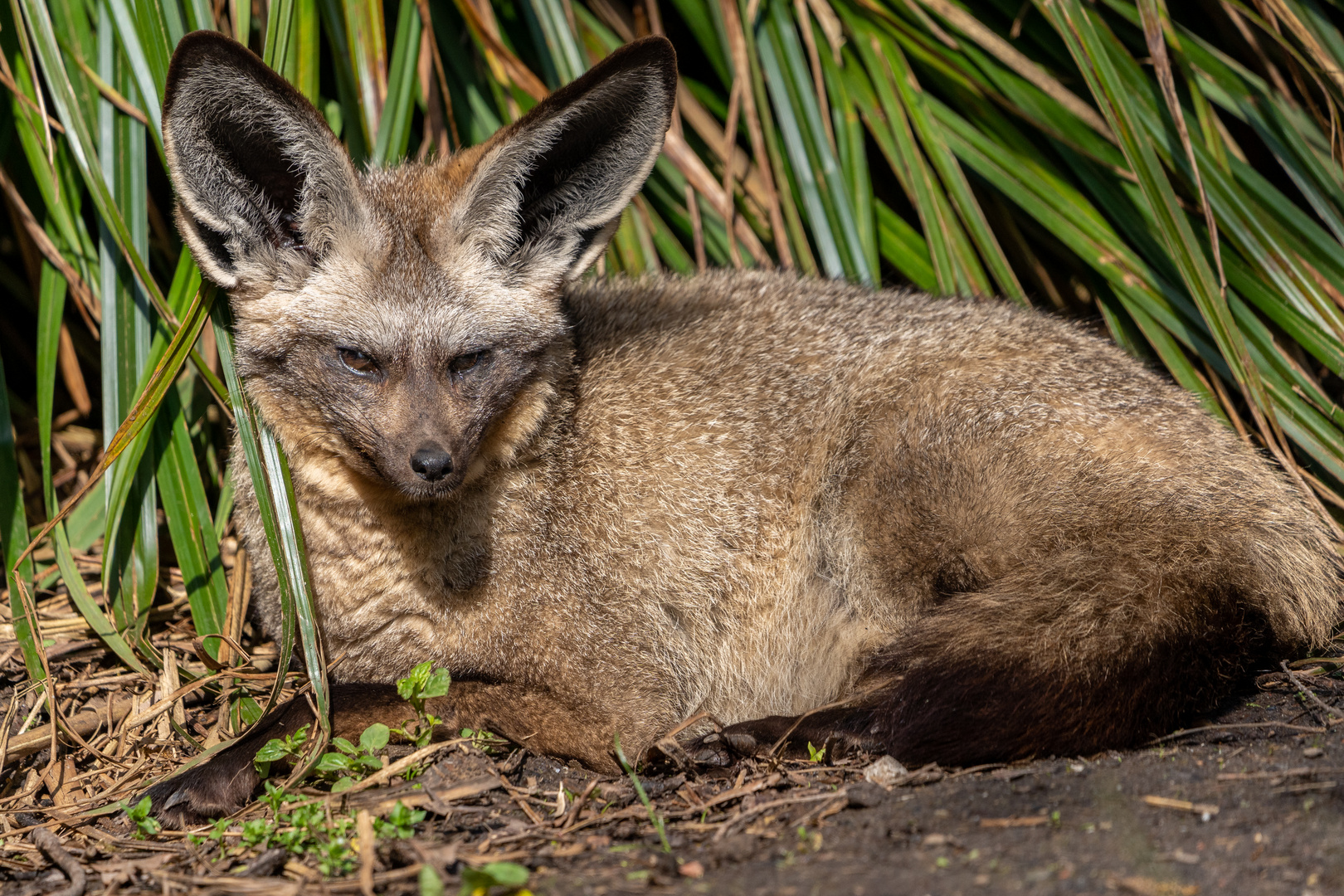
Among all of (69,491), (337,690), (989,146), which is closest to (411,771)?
(337,690)

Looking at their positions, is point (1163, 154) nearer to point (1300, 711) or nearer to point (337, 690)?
point (1300, 711)

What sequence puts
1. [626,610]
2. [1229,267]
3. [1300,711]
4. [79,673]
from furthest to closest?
[1229,267] < [79,673] < [626,610] < [1300,711]

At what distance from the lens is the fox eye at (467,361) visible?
329 centimetres

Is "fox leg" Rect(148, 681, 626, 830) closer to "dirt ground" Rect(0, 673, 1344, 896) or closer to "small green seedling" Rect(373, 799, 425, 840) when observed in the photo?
"dirt ground" Rect(0, 673, 1344, 896)

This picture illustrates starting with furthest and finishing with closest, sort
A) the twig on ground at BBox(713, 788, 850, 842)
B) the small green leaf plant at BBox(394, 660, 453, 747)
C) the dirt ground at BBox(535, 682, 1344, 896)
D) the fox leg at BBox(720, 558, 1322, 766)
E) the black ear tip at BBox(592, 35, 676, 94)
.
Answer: the small green leaf plant at BBox(394, 660, 453, 747) < the black ear tip at BBox(592, 35, 676, 94) < the fox leg at BBox(720, 558, 1322, 766) < the twig on ground at BBox(713, 788, 850, 842) < the dirt ground at BBox(535, 682, 1344, 896)

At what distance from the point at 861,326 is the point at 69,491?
368cm

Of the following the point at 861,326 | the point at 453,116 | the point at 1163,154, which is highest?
the point at 453,116

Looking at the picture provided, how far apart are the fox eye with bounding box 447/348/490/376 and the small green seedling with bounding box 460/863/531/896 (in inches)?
61.7

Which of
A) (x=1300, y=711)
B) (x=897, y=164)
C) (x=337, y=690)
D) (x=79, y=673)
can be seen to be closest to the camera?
(x=1300, y=711)

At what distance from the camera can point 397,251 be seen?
3.29 metres

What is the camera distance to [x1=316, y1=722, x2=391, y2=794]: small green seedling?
303cm

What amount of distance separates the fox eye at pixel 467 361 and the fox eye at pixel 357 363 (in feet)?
0.74

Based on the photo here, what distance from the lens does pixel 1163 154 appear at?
4.54 m

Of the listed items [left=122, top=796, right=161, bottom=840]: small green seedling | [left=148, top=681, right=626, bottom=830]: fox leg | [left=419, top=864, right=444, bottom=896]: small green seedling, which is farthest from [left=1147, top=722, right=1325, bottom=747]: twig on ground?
[left=122, top=796, right=161, bottom=840]: small green seedling
